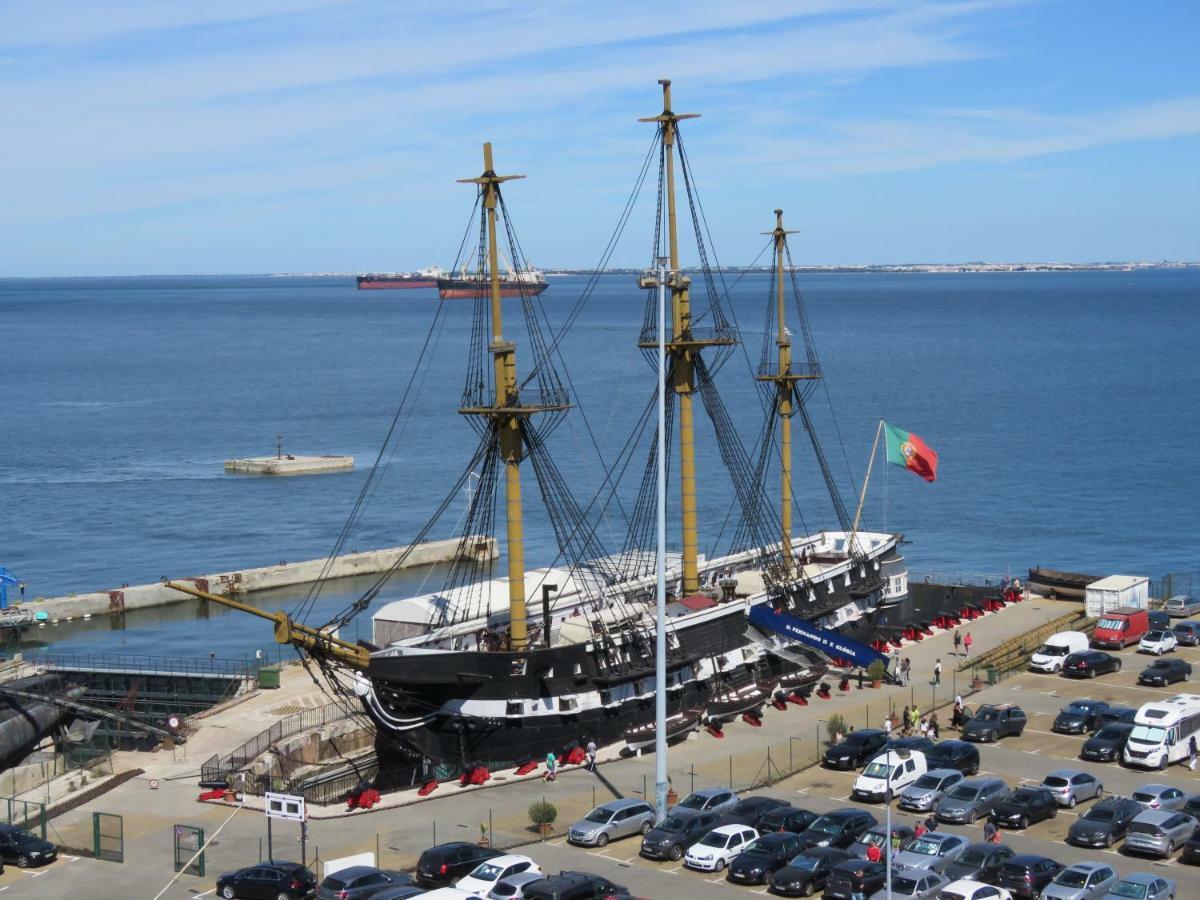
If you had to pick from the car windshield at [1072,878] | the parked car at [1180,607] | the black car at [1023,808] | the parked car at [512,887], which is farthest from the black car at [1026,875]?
the parked car at [1180,607]

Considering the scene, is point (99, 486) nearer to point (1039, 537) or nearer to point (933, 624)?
point (1039, 537)

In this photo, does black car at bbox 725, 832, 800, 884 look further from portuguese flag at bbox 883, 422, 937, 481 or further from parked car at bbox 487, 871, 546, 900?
portuguese flag at bbox 883, 422, 937, 481

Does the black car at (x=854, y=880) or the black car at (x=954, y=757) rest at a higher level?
the black car at (x=854, y=880)

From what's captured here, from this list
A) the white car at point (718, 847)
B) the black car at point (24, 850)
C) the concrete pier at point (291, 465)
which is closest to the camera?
the white car at point (718, 847)

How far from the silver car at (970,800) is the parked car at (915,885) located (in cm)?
503

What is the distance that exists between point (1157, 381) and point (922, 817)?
141290mm

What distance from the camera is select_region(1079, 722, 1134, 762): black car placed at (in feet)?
124

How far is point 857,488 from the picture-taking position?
333 ft

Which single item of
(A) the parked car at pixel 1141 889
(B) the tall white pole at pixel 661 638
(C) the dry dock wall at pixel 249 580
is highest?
(B) the tall white pole at pixel 661 638

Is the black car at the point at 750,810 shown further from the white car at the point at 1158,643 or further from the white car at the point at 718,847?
the white car at the point at 1158,643

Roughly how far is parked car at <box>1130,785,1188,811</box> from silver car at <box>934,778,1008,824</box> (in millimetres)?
2789

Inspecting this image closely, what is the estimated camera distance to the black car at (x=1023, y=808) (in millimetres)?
32438

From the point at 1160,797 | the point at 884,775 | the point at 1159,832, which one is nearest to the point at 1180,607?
the point at 1160,797

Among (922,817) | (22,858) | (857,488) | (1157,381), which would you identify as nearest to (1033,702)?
(922,817)
